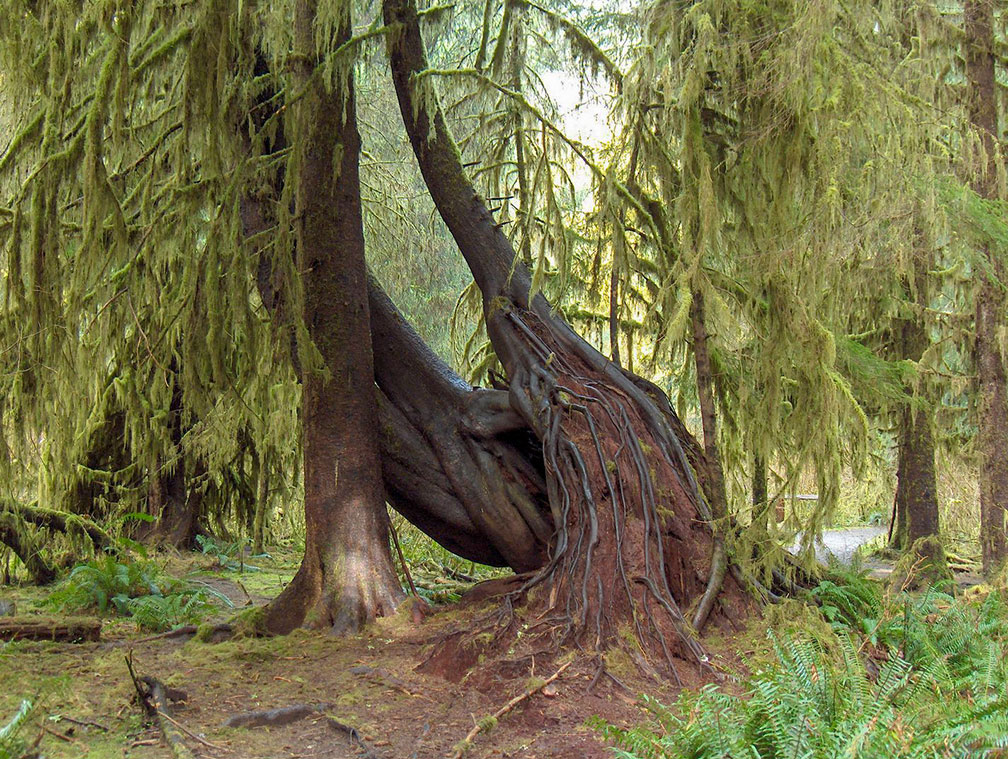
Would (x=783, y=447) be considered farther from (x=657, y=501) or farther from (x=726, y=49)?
(x=726, y=49)

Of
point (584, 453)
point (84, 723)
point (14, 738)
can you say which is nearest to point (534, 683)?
point (584, 453)

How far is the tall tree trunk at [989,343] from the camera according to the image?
24.4 feet

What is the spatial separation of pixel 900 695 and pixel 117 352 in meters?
7.11

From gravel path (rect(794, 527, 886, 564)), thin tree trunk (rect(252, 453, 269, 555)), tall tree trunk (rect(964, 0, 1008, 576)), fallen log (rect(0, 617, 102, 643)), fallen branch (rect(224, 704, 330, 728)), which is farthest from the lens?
gravel path (rect(794, 527, 886, 564))

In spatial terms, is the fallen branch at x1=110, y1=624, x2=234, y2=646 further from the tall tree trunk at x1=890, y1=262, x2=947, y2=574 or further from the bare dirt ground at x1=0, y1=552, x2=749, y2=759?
the tall tree trunk at x1=890, y1=262, x2=947, y2=574

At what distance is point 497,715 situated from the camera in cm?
420

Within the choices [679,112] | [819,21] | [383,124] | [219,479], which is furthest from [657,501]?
[383,124]

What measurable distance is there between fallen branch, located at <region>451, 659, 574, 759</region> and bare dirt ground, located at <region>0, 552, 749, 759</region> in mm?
21

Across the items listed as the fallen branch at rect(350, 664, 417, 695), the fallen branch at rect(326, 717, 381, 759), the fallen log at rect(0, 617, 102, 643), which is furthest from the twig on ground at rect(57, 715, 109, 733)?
the fallen log at rect(0, 617, 102, 643)

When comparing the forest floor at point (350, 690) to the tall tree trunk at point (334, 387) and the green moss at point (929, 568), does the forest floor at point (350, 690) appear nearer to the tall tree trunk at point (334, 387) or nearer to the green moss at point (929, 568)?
the tall tree trunk at point (334, 387)

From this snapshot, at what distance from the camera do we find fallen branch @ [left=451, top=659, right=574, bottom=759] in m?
3.87

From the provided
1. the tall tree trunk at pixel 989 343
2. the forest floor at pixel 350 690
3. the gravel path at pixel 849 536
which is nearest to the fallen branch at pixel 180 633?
the forest floor at pixel 350 690

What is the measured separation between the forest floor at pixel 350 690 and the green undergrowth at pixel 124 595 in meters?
0.81

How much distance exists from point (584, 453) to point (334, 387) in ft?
6.26
